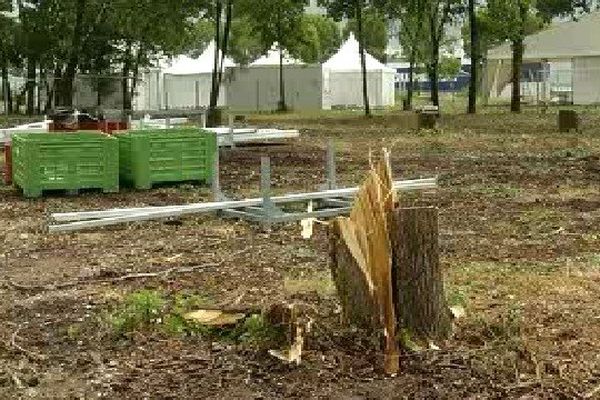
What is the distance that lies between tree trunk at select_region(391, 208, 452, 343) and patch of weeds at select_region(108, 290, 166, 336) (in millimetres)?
1609

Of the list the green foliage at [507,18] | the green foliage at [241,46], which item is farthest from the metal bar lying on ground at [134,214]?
the green foliage at [241,46]

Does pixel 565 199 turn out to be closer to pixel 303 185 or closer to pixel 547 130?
pixel 303 185

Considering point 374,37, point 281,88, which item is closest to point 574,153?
point 281,88

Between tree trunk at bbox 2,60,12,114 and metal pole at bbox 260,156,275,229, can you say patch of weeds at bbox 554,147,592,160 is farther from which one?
tree trunk at bbox 2,60,12,114

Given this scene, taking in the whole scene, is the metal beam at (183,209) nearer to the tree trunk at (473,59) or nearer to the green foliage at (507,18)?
the tree trunk at (473,59)

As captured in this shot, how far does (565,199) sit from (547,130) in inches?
657

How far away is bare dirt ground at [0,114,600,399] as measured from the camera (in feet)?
19.3

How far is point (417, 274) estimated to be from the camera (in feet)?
21.1

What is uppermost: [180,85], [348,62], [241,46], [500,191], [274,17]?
[241,46]

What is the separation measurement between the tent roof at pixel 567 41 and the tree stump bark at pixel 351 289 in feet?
173

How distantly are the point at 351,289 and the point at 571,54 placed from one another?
175 feet

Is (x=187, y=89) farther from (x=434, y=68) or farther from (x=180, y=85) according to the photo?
(x=434, y=68)

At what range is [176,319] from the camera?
702cm

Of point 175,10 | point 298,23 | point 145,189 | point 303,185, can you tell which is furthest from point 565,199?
point 298,23
